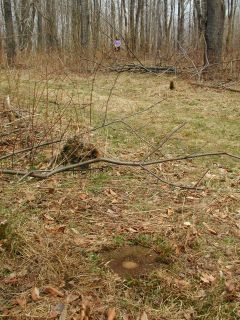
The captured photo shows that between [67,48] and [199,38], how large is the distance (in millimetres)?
4085

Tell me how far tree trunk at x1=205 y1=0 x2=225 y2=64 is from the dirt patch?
26.9 feet

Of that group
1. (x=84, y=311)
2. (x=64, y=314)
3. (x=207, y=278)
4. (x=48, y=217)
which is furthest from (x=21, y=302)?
(x=207, y=278)

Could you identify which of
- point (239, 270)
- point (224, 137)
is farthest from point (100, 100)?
point (239, 270)

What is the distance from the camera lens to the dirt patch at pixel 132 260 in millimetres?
2395

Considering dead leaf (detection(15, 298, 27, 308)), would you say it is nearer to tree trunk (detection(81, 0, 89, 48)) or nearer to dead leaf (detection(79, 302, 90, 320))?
dead leaf (detection(79, 302, 90, 320))

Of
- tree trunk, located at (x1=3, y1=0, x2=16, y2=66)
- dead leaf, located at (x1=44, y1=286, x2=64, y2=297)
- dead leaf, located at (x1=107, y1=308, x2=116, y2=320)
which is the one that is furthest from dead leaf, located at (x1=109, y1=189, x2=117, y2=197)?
tree trunk, located at (x1=3, y1=0, x2=16, y2=66)

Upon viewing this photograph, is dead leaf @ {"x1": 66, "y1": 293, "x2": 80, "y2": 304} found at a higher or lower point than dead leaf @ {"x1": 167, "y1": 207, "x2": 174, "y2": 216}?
lower

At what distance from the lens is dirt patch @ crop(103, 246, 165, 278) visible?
2.39 m

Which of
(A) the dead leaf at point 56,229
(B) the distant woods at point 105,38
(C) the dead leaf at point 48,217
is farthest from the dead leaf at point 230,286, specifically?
(B) the distant woods at point 105,38

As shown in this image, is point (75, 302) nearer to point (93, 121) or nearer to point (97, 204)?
point (97, 204)

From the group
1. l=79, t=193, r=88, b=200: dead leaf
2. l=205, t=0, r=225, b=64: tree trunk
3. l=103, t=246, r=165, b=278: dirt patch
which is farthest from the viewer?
l=205, t=0, r=225, b=64: tree trunk

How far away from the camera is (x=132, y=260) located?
2.52 meters

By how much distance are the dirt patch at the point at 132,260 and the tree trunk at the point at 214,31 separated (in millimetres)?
8188

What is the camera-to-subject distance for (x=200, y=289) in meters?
2.29
